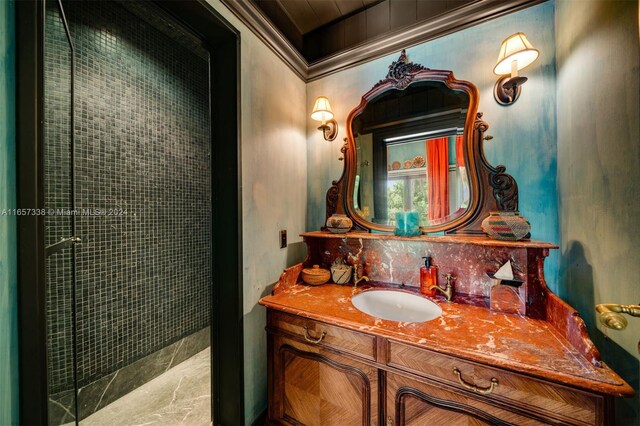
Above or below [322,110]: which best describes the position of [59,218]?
below

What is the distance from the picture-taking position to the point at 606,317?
53 cm

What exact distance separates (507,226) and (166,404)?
91.9 inches

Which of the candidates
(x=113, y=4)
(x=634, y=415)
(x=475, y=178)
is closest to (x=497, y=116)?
(x=475, y=178)

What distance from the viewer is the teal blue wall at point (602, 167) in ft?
2.16

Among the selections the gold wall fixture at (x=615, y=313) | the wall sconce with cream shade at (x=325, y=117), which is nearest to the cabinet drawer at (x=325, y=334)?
the gold wall fixture at (x=615, y=313)

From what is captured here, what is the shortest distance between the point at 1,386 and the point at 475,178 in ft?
6.18

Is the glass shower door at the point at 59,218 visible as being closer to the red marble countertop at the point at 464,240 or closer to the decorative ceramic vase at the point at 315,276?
the decorative ceramic vase at the point at 315,276

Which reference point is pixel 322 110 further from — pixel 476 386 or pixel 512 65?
pixel 476 386

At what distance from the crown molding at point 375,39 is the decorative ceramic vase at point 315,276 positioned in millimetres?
1435

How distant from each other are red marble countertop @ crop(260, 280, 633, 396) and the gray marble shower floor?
1027 millimetres

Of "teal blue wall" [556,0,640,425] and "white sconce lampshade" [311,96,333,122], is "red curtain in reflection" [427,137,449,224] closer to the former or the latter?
"teal blue wall" [556,0,640,425]

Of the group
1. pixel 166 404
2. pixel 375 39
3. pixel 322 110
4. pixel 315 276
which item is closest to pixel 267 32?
pixel 322 110

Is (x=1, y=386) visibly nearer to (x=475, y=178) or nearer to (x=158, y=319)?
(x=158, y=319)

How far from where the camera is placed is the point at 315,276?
141 centimetres
